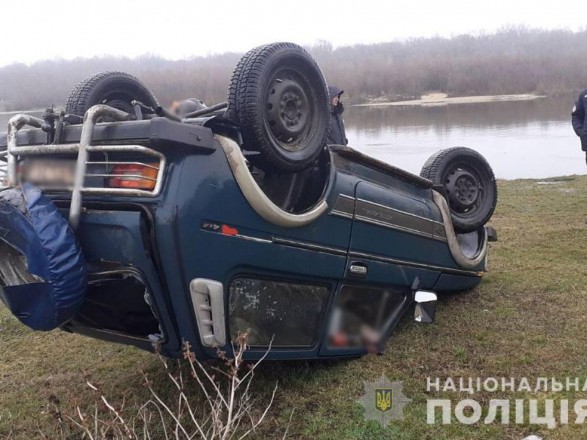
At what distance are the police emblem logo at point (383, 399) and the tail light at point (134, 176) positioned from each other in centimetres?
156

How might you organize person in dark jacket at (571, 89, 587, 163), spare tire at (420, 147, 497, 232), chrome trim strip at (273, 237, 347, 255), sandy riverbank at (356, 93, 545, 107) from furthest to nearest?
sandy riverbank at (356, 93, 545, 107) < person in dark jacket at (571, 89, 587, 163) < spare tire at (420, 147, 497, 232) < chrome trim strip at (273, 237, 347, 255)

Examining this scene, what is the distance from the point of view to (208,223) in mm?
2623

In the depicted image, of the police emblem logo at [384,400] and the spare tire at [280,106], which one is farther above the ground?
the spare tire at [280,106]

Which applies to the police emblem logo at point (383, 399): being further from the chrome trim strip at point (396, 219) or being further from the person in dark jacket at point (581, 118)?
the person in dark jacket at point (581, 118)

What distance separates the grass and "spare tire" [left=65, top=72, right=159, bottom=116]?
148cm

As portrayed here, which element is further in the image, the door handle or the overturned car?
the door handle

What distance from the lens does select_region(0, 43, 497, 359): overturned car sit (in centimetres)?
254

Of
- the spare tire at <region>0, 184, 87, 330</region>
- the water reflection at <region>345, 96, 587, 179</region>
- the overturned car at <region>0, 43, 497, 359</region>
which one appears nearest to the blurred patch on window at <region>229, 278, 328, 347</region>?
the overturned car at <region>0, 43, 497, 359</region>

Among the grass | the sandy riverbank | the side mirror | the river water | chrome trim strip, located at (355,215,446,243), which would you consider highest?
chrome trim strip, located at (355,215,446,243)

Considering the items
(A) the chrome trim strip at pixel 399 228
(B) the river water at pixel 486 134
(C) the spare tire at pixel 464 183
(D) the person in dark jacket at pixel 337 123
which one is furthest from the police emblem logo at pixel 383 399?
(B) the river water at pixel 486 134

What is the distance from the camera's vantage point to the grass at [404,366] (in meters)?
2.98

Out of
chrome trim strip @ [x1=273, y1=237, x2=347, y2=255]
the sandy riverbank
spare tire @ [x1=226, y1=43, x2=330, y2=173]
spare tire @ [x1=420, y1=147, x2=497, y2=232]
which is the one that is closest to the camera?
spare tire @ [x1=226, y1=43, x2=330, y2=173]

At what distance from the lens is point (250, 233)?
2.81m

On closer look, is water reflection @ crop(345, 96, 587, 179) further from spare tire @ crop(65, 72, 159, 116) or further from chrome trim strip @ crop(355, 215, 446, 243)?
spare tire @ crop(65, 72, 159, 116)
